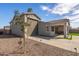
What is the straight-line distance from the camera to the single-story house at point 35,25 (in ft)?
25.8

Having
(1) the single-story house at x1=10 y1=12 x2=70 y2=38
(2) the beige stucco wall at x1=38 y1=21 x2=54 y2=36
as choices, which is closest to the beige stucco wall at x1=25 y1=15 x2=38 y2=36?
(1) the single-story house at x1=10 y1=12 x2=70 y2=38

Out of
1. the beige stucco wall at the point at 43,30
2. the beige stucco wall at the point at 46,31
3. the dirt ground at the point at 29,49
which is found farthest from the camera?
the beige stucco wall at the point at 43,30

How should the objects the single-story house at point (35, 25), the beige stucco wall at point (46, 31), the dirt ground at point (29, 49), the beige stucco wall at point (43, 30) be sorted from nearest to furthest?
the dirt ground at point (29, 49) < the single-story house at point (35, 25) < the beige stucco wall at point (46, 31) < the beige stucco wall at point (43, 30)

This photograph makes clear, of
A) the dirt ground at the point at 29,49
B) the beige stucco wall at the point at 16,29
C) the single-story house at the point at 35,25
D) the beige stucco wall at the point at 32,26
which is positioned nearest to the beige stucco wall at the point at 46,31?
the single-story house at the point at 35,25

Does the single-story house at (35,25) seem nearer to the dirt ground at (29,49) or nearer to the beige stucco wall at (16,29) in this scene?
the beige stucco wall at (16,29)

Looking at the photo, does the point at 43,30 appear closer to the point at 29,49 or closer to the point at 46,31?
the point at 46,31

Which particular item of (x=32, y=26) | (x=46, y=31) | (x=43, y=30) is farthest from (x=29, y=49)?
(x=46, y=31)

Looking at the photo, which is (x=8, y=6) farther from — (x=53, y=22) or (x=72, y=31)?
(x=72, y=31)

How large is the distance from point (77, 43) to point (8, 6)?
2463 mm

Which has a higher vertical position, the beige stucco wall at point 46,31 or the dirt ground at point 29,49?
the beige stucco wall at point 46,31

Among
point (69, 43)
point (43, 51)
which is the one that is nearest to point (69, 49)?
point (69, 43)

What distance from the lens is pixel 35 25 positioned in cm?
811

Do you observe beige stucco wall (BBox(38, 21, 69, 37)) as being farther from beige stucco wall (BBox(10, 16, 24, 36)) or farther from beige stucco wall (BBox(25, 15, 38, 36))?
beige stucco wall (BBox(10, 16, 24, 36))

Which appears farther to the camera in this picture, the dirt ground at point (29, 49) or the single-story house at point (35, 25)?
the single-story house at point (35, 25)
